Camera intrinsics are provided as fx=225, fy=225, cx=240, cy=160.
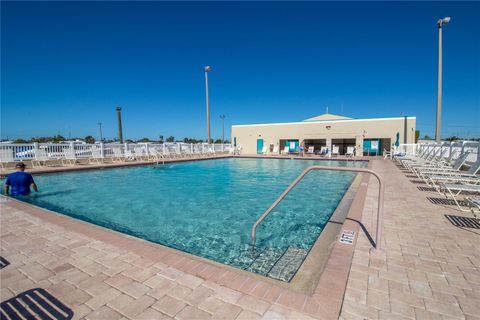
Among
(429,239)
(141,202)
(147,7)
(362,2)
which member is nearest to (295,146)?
(362,2)

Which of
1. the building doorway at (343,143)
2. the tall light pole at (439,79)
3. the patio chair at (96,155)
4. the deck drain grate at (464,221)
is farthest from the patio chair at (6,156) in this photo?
the building doorway at (343,143)

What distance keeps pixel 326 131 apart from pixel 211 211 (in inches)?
705

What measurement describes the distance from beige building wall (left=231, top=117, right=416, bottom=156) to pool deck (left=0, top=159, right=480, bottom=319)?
17.7m

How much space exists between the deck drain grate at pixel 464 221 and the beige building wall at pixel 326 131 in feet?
55.5

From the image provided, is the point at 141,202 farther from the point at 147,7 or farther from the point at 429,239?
the point at 147,7

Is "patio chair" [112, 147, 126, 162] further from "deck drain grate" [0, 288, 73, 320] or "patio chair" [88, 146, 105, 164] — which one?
"deck drain grate" [0, 288, 73, 320]

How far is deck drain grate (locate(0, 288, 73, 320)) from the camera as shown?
154cm

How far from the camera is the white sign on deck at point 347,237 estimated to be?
2.62 m

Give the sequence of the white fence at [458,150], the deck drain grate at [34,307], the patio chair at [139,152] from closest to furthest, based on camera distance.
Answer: the deck drain grate at [34,307]
the white fence at [458,150]
the patio chair at [139,152]

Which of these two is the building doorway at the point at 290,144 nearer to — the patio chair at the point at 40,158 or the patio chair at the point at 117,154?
the patio chair at the point at 117,154

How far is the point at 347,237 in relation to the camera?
2.70 meters

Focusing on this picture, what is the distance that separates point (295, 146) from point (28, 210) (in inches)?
794

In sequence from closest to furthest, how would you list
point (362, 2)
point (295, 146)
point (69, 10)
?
point (69, 10), point (362, 2), point (295, 146)

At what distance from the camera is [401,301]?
162 cm
